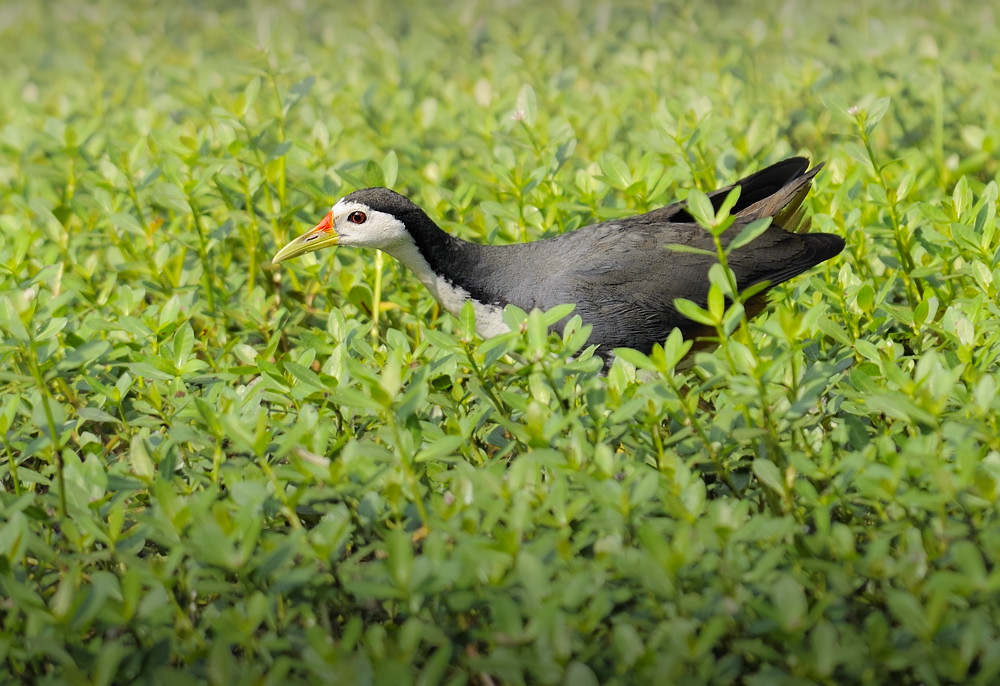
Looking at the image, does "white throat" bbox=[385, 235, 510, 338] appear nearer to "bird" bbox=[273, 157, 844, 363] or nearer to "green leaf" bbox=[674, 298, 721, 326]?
"bird" bbox=[273, 157, 844, 363]

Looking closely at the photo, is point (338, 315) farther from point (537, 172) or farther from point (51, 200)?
point (51, 200)

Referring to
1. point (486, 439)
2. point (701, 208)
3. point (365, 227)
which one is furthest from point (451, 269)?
point (701, 208)

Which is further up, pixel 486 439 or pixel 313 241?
pixel 313 241

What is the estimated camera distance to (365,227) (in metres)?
4.04

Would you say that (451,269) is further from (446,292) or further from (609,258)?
(609,258)

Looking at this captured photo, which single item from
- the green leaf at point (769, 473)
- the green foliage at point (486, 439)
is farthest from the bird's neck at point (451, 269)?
the green leaf at point (769, 473)

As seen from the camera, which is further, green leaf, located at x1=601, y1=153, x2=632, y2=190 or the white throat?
green leaf, located at x1=601, y1=153, x2=632, y2=190

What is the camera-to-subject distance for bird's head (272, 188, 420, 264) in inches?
157

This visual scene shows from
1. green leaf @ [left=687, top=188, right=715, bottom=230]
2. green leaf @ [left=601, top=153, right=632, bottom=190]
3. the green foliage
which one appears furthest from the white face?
green leaf @ [left=687, top=188, right=715, bottom=230]

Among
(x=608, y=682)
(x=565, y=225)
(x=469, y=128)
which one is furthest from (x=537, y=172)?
(x=608, y=682)

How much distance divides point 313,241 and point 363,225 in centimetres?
22

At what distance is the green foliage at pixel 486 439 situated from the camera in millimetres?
2156

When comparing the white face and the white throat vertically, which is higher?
the white face

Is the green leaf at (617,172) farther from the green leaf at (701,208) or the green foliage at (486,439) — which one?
the green leaf at (701,208)
